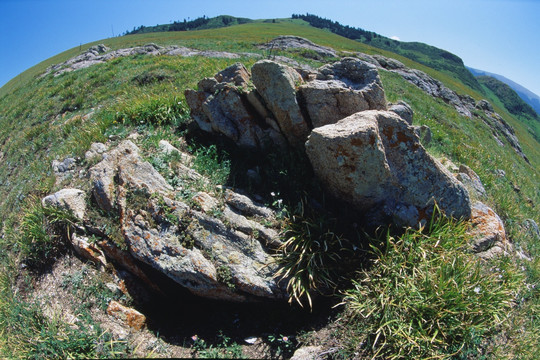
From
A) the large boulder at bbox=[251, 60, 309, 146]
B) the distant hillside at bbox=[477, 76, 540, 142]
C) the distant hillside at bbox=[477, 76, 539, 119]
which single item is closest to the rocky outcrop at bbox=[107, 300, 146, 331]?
the large boulder at bbox=[251, 60, 309, 146]

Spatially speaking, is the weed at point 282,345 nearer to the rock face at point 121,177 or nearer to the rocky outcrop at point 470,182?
the rock face at point 121,177

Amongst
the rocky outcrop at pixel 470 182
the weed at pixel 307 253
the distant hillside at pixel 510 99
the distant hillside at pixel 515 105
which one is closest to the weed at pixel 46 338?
the weed at pixel 307 253

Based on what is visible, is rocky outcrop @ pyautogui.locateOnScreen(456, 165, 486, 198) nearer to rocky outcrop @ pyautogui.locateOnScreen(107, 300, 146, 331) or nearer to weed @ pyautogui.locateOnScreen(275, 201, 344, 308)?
weed @ pyautogui.locateOnScreen(275, 201, 344, 308)

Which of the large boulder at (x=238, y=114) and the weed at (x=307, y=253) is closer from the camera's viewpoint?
the weed at (x=307, y=253)

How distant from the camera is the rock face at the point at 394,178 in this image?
6262 millimetres

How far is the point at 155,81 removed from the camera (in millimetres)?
16016

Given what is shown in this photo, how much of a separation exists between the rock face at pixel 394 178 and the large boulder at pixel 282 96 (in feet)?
4.62

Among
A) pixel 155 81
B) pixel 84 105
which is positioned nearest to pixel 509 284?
pixel 155 81

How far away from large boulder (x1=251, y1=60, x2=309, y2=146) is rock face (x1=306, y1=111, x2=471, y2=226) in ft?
4.62

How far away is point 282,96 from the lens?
766cm

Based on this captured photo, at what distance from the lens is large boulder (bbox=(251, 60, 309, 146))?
301 inches

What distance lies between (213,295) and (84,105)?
15.1m

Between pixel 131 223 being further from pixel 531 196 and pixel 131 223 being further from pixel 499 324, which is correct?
pixel 531 196

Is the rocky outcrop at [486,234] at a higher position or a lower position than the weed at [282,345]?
higher
